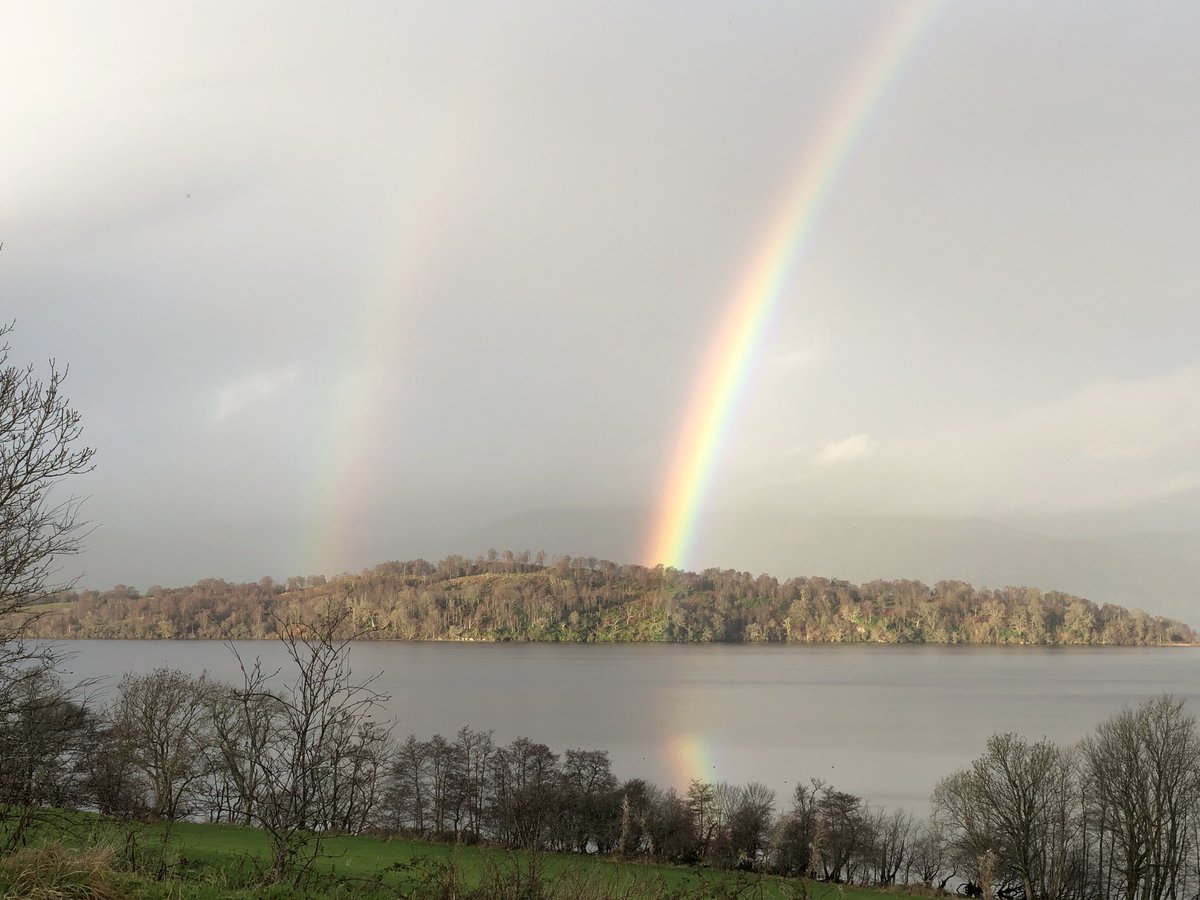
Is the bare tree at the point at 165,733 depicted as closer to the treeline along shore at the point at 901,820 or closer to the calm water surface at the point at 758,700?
the treeline along shore at the point at 901,820

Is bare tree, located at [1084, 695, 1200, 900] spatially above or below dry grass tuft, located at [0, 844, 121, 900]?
below

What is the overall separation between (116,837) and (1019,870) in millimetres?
29547

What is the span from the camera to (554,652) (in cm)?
15412

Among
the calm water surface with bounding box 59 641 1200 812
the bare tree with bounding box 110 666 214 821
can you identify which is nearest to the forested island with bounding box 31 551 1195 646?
the calm water surface with bounding box 59 641 1200 812

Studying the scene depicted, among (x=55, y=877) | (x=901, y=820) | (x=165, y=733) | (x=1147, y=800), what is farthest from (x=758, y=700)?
(x=55, y=877)

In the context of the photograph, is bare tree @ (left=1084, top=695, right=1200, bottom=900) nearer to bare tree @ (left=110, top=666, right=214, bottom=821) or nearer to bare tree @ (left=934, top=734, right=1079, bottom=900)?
bare tree @ (left=934, top=734, right=1079, bottom=900)

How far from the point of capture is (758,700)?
87188 millimetres

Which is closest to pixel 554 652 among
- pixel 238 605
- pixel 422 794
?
pixel 238 605

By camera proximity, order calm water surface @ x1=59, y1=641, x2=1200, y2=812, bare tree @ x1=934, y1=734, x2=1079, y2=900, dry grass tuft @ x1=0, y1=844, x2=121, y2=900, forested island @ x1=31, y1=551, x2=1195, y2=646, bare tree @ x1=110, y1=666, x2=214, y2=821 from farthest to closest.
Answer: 1. forested island @ x1=31, y1=551, x2=1195, y2=646
2. calm water surface @ x1=59, y1=641, x2=1200, y2=812
3. bare tree @ x1=934, y1=734, x2=1079, y2=900
4. bare tree @ x1=110, y1=666, x2=214, y2=821
5. dry grass tuft @ x1=0, y1=844, x2=121, y2=900

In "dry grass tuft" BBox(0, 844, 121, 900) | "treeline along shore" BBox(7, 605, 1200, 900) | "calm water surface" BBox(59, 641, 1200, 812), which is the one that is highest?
"dry grass tuft" BBox(0, 844, 121, 900)

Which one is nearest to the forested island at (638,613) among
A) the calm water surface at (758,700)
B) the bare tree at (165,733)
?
the calm water surface at (758,700)

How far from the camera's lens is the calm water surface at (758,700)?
175 ft

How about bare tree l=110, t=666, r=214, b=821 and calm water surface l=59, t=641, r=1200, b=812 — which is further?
calm water surface l=59, t=641, r=1200, b=812

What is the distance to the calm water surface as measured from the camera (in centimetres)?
5322
